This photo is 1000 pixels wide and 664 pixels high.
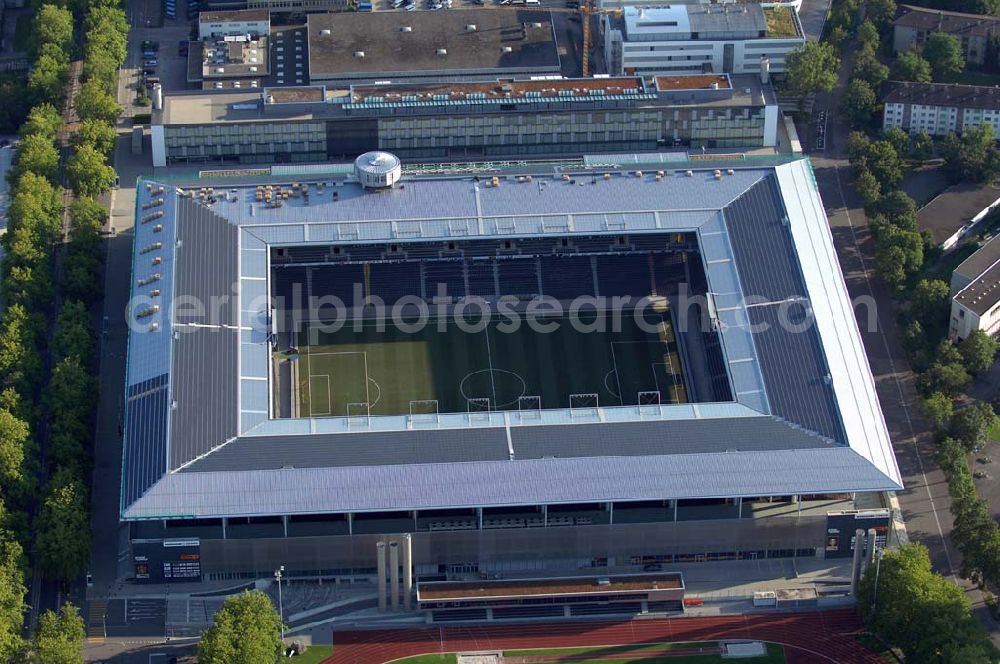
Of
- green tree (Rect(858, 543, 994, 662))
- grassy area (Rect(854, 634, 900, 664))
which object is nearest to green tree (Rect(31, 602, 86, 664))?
grassy area (Rect(854, 634, 900, 664))

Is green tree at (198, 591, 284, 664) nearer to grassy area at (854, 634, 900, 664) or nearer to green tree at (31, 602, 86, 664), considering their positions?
green tree at (31, 602, 86, 664)

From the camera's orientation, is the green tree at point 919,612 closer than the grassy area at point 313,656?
Yes

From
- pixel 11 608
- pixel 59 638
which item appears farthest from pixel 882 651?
pixel 11 608

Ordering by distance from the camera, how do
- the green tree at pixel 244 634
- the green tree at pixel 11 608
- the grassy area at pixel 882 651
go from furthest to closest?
the grassy area at pixel 882 651 < the green tree at pixel 11 608 < the green tree at pixel 244 634

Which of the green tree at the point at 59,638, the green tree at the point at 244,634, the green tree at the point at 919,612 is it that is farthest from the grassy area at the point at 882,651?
the green tree at the point at 59,638

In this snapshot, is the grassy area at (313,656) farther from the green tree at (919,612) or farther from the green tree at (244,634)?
the green tree at (919,612)

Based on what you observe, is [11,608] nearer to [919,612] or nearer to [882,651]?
[882,651]

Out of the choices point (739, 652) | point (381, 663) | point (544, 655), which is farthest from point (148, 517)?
point (739, 652)
